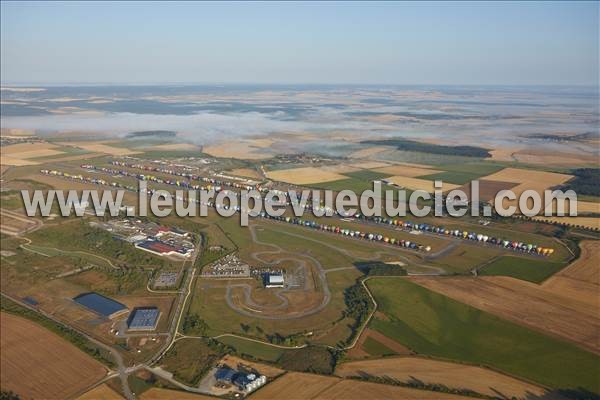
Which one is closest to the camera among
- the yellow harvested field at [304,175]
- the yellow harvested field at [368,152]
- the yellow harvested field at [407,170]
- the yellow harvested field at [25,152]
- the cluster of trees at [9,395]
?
the cluster of trees at [9,395]

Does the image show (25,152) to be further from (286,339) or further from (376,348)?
(376,348)

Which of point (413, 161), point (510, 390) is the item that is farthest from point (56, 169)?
point (510, 390)

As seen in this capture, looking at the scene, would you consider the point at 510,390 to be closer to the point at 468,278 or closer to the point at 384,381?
the point at 384,381

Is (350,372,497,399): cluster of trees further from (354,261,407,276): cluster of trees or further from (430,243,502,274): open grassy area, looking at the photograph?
(430,243,502,274): open grassy area

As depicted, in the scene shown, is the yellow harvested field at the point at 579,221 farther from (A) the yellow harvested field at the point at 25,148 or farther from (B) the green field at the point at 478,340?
(A) the yellow harvested field at the point at 25,148

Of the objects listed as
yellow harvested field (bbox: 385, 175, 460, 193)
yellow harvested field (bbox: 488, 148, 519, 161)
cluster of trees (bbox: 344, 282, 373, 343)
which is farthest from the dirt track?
yellow harvested field (bbox: 488, 148, 519, 161)

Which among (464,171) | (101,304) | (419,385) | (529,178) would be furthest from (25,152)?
(419,385)

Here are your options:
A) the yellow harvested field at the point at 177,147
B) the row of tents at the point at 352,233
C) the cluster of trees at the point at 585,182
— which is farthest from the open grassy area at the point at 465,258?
the yellow harvested field at the point at 177,147
